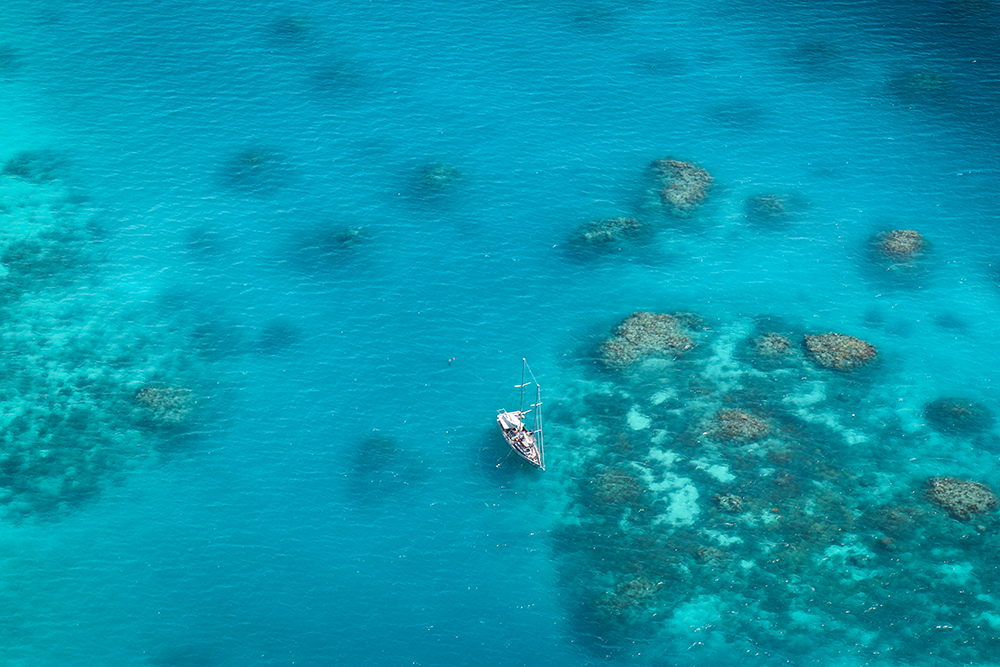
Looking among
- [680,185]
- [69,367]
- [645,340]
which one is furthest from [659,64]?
[69,367]

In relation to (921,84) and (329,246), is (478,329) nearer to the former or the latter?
(329,246)

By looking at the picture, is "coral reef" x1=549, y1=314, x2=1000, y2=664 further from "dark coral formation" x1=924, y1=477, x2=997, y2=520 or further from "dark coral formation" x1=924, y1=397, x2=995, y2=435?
"dark coral formation" x1=924, y1=397, x2=995, y2=435

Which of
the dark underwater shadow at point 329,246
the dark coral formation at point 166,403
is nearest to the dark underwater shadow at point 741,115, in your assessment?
the dark underwater shadow at point 329,246

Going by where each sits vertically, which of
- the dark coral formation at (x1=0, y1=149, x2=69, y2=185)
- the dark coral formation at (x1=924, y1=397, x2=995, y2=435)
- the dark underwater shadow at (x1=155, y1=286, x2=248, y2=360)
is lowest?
the dark coral formation at (x1=924, y1=397, x2=995, y2=435)

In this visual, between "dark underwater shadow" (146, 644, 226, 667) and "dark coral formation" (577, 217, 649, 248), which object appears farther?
"dark coral formation" (577, 217, 649, 248)

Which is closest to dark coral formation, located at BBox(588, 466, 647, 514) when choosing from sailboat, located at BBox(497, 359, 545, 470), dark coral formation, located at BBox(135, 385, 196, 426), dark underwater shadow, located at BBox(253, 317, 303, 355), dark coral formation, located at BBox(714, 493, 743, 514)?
sailboat, located at BBox(497, 359, 545, 470)
